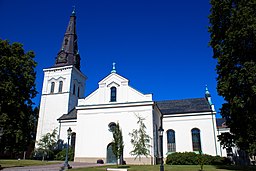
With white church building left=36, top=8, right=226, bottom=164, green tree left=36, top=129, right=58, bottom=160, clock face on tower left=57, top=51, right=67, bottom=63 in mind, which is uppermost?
clock face on tower left=57, top=51, right=67, bottom=63

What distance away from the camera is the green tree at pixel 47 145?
33.2 m

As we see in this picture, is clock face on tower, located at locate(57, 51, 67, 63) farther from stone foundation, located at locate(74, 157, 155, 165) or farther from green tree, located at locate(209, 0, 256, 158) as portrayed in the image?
green tree, located at locate(209, 0, 256, 158)

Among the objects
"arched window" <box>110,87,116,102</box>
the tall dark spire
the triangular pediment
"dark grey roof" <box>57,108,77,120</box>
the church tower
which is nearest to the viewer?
"arched window" <box>110,87,116,102</box>

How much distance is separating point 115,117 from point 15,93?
Result: 12.6m

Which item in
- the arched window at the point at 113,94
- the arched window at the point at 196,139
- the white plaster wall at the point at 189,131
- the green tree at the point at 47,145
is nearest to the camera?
the arched window at the point at 113,94

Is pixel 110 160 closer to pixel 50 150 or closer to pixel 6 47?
pixel 50 150

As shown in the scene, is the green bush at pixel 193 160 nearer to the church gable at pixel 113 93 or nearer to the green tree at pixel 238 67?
the church gable at pixel 113 93

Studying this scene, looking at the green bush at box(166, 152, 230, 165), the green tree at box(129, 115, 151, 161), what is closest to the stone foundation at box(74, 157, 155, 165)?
the green tree at box(129, 115, 151, 161)

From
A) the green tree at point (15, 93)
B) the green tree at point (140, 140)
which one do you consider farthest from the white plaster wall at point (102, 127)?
the green tree at point (15, 93)

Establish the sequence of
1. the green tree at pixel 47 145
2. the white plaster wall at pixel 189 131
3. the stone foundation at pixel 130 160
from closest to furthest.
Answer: the stone foundation at pixel 130 160 → the white plaster wall at pixel 189 131 → the green tree at pixel 47 145

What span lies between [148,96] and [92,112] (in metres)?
8.22

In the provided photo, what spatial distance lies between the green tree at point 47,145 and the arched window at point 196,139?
868 inches

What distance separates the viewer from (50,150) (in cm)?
3344

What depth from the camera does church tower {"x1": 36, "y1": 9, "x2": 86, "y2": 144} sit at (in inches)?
1553
